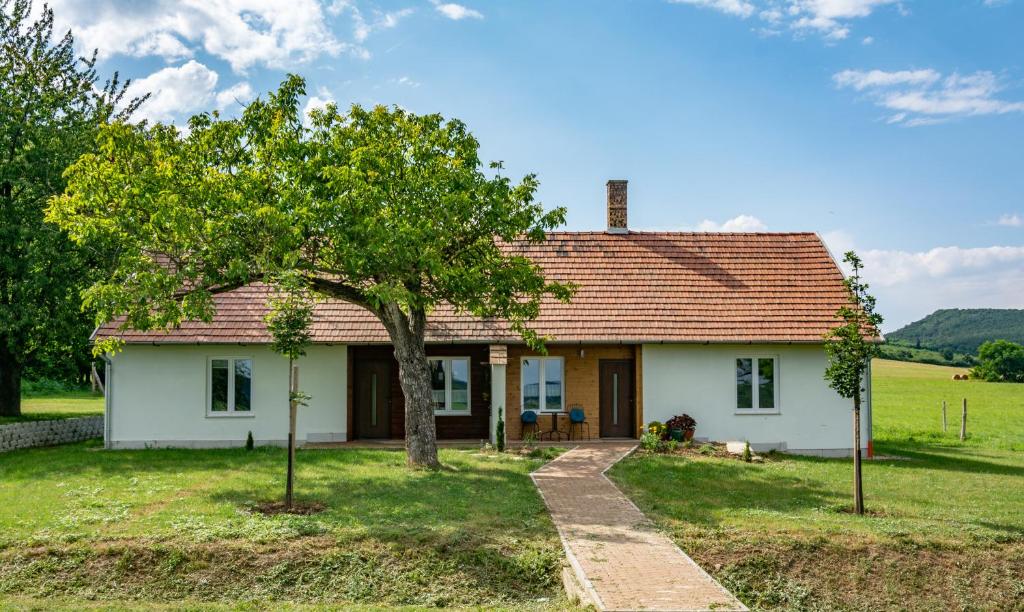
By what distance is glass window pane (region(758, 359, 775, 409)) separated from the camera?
20.7m

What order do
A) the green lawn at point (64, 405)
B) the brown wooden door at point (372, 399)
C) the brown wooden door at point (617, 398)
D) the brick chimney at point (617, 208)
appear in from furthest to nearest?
the green lawn at point (64, 405) → the brick chimney at point (617, 208) → the brown wooden door at point (372, 399) → the brown wooden door at point (617, 398)

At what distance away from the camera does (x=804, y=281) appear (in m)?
22.4

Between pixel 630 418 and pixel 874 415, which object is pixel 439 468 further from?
pixel 874 415

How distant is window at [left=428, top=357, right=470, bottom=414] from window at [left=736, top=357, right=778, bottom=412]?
724 cm

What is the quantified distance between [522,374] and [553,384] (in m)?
0.89

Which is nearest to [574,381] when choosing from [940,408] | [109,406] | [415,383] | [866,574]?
[415,383]

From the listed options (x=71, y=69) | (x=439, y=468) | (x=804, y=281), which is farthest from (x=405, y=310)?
(x=71, y=69)

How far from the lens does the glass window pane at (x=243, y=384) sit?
20766 mm

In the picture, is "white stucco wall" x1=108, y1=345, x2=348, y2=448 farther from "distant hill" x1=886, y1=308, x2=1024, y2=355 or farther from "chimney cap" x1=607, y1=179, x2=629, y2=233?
"distant hill" x1=886, y1=308, x2=1024, y2=355

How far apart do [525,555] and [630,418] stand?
36.5 feet

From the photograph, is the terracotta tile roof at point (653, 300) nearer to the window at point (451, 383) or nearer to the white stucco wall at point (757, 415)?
the white stucco wall at point (757, 415)

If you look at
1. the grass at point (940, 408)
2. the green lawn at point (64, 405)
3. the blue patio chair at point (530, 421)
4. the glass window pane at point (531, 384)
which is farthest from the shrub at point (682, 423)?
the green lawn at point (64, 405)

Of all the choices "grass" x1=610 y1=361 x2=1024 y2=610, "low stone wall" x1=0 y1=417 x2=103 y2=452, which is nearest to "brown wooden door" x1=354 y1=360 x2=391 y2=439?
"grass" x1=610 y1=361 x2=1024 y2=610

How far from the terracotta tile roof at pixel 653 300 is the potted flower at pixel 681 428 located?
2040 mm
